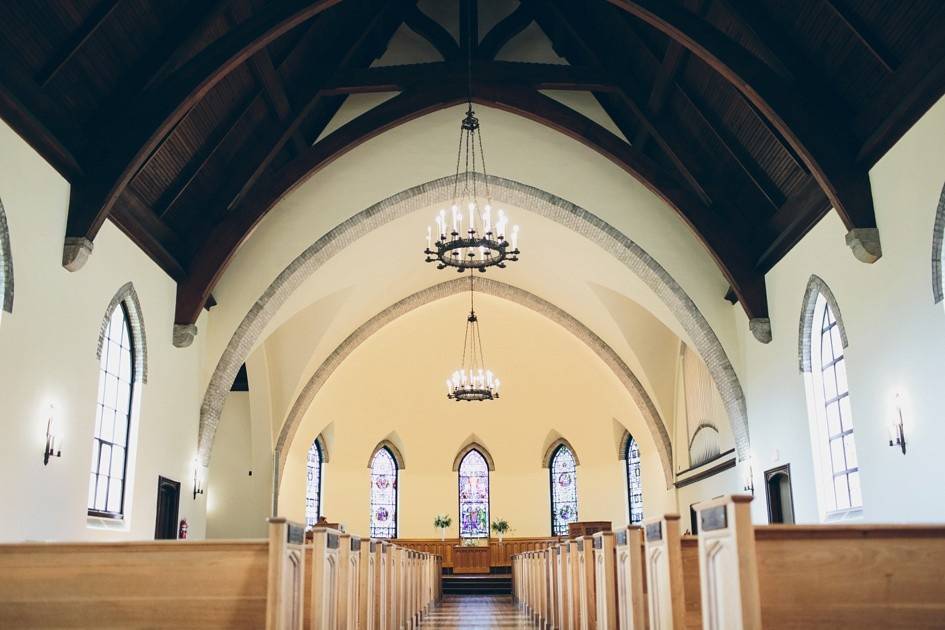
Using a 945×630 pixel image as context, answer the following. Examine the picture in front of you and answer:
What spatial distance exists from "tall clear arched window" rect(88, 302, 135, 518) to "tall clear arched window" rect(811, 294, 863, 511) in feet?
Result: 32.1

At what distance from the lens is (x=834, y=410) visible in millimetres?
11727

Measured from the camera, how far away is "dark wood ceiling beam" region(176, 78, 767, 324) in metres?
13.8

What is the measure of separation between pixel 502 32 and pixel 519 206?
315 centimetres

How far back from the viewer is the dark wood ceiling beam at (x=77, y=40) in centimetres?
932

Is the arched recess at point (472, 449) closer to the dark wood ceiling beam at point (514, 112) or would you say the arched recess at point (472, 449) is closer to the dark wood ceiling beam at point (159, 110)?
the dark wood ceiling beam at point (514, 112)

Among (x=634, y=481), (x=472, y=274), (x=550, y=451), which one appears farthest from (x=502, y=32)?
(x=550, y=451)

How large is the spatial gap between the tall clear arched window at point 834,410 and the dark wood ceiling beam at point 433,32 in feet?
22.7

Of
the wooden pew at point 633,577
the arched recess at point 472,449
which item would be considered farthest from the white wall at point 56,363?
the arched recess at point 472,449

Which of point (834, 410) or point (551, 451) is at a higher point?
point (551, 451)

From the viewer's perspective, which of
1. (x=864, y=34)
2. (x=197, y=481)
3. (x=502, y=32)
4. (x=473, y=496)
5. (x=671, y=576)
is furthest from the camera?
(x=473, y=496)

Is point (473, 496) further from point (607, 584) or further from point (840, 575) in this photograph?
point (840, 575)

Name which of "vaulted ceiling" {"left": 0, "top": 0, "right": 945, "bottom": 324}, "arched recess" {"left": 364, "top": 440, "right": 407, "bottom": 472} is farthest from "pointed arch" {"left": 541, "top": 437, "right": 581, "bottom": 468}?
"vaulted ceiling" {"left": 0, "top": 0, "right": 945, "bottom": 324}

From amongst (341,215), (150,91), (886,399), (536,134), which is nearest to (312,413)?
(341,215)

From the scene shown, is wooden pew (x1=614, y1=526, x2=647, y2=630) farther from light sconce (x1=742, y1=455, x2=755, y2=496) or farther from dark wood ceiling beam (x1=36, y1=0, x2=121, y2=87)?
light sconce (x1=742, y1=455, x2=755, y2=496)
